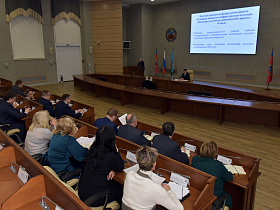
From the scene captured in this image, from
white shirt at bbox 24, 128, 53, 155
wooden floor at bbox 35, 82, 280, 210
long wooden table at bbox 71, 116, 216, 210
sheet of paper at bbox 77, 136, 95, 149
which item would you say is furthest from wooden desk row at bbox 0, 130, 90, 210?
wooden floor at bbox 35, 82, 280, 210

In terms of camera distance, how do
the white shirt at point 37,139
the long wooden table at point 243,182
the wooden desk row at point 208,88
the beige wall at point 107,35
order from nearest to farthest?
the long wooden table at point 243,182, the white shirt at point 37,139, the wooden desk row at point 208,88, the beige wall at point 107,35

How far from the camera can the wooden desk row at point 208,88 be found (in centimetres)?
646

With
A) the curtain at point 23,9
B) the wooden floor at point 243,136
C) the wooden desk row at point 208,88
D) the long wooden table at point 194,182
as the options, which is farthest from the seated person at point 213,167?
the curtain at point 23,9

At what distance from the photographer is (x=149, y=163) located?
188 centimetres

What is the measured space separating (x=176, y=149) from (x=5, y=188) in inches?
70.2

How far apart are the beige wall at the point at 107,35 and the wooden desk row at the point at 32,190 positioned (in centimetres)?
1086

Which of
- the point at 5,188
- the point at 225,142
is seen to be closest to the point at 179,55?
the point at 225,142

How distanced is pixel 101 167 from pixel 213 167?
1.12 meters

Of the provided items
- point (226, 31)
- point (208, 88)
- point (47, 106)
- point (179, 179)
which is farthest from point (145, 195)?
point (226, 31)

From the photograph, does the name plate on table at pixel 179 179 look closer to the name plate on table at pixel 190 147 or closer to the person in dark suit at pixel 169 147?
the person in dark suit at pixel 169 147

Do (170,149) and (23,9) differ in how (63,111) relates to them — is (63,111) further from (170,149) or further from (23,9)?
(23,9)

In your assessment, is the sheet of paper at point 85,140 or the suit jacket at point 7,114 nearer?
the sheet of paper at point 85,140

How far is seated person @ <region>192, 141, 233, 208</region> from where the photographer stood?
230 cm

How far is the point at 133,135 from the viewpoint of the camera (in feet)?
10.1
